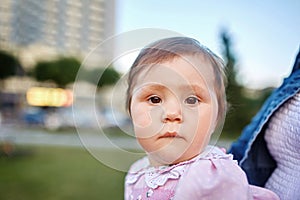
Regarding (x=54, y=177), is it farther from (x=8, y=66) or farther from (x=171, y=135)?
(x=8, y=66)

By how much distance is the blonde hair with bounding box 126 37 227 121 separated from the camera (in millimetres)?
491

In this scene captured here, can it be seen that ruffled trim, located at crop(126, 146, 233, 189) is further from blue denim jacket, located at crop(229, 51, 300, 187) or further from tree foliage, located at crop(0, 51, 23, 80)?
tree foliage, located at crop(0, 51, 23, 80)

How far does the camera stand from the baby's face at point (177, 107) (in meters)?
0.47

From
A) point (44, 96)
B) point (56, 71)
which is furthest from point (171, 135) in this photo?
point (56, 71)

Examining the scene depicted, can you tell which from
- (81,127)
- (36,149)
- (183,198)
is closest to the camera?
(183,198)

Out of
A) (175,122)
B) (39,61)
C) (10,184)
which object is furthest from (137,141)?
(39,61)

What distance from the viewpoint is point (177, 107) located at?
469 mm

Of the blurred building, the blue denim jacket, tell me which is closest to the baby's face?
the blue denim jacket

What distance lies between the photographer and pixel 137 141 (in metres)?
0.52

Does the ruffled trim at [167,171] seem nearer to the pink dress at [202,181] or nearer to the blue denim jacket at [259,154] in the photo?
the pink dress at [202,181]

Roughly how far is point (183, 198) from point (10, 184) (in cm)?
449

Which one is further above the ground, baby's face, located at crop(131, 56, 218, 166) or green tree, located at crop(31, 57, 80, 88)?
baby's face, located at crop(131, 56, 218, 166)

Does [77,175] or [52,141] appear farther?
[52,141]

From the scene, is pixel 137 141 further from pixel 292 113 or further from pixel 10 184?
pixel 10 184
